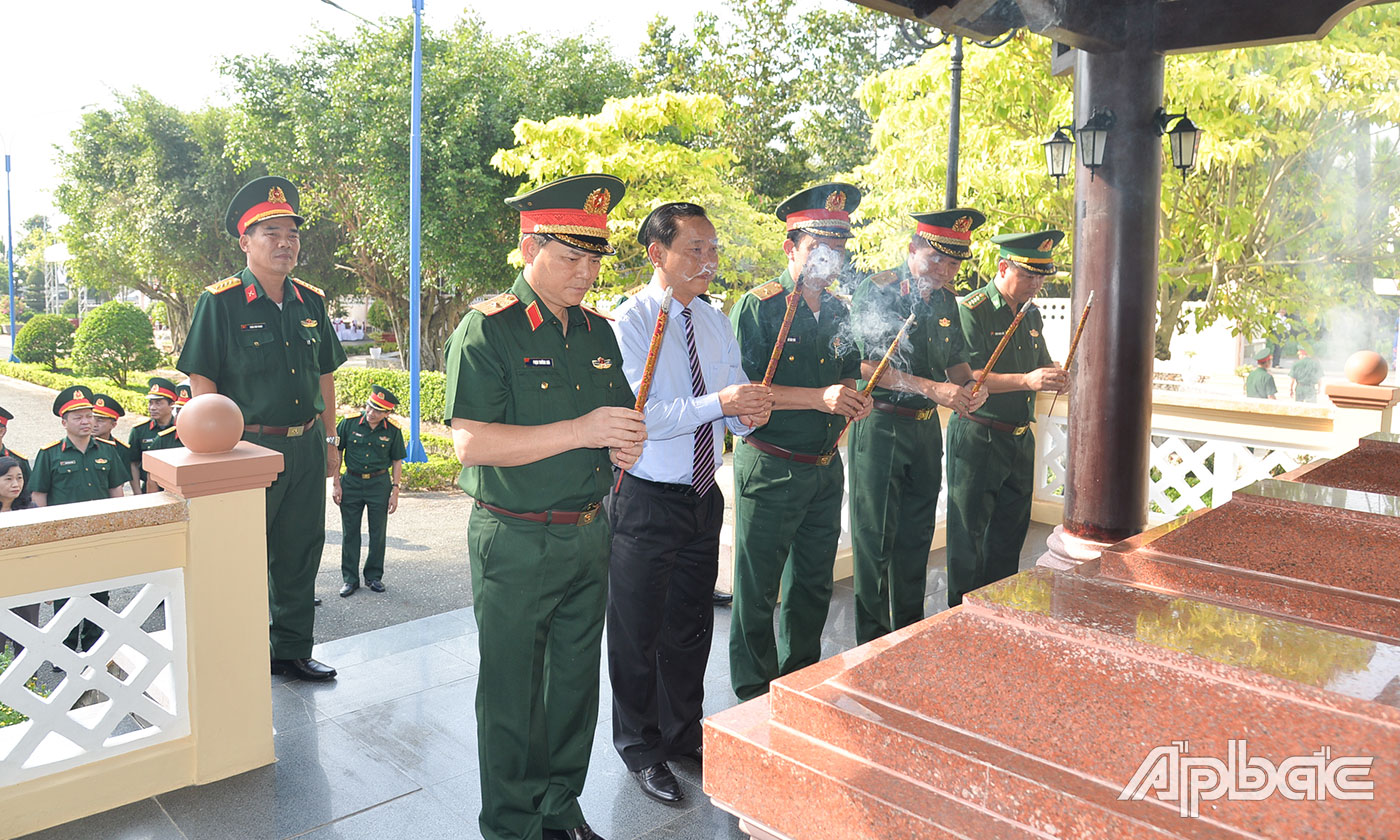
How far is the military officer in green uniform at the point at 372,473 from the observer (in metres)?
6.23

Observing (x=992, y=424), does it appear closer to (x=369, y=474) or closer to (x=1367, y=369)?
(x=1367, y=369)

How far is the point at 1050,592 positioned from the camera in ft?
6.82

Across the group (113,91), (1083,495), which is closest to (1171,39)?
(1083,495)

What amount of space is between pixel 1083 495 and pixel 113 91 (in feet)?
85.6

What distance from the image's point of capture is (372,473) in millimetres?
6500

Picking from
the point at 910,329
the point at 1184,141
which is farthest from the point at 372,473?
the point at 1184,141

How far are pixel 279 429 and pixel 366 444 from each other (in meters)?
2.57

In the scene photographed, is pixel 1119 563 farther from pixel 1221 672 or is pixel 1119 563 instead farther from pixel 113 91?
pixel 113 91

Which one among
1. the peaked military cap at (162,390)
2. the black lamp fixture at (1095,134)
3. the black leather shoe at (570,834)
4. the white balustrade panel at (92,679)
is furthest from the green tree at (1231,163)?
the white balustrade panel at (92,679)

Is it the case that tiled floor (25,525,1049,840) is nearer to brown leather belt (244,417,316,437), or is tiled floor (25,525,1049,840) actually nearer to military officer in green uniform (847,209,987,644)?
military officer in green uniform (847,209,987,644)

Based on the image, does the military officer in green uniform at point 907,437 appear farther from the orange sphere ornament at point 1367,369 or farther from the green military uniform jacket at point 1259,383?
the green military uniform jacket at point 1259,383

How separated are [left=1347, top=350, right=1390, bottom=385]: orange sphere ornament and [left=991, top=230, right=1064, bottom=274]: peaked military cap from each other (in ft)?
8.07

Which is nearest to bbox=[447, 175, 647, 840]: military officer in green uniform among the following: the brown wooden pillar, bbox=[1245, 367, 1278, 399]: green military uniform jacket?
the brown wooden pillar

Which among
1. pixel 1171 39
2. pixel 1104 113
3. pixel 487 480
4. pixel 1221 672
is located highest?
pixel 1171 39
